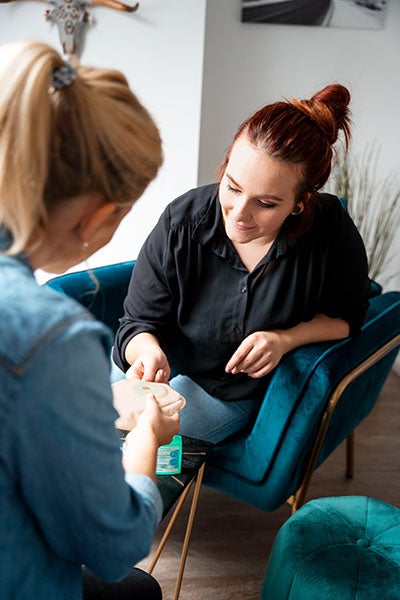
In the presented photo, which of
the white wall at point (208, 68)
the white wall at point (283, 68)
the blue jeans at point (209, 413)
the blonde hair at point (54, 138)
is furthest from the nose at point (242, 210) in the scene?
the white wall at point (283, 68)

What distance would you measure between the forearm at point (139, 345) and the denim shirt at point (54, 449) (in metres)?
0.96

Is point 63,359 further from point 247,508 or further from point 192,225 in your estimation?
point 247,508

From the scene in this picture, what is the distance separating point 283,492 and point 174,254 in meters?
0.70

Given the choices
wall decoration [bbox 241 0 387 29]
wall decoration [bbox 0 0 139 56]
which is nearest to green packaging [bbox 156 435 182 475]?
wall decoration [bbox 0 0 139 56]

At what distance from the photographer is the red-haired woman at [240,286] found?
1791mm

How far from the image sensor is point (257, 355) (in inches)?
71.2

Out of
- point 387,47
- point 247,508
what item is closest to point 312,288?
point 247,508

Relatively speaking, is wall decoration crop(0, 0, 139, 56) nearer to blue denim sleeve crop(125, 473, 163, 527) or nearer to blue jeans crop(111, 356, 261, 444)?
blue jeans crop(111, 356, 261, 444)

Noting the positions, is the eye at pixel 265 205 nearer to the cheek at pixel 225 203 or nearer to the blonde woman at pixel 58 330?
the cheek at pixel 225 203

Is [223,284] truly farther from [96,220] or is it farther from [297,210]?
[96,220]

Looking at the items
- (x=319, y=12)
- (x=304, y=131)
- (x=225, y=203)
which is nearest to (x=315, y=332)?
(x=225, y=203)

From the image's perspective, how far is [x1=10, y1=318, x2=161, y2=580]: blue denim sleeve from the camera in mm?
734

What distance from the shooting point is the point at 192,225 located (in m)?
1.90

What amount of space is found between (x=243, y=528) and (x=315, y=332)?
0.76 m
